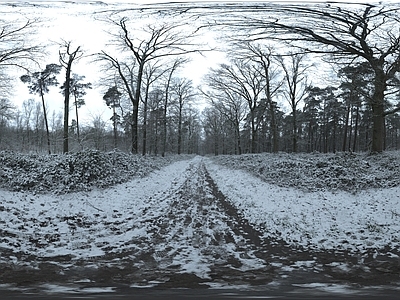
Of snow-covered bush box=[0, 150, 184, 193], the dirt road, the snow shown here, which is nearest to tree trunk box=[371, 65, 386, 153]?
the snow

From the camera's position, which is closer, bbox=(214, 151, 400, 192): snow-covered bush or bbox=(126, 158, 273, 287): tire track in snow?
bbox=(126, 158, 273, 287): tire track in snow

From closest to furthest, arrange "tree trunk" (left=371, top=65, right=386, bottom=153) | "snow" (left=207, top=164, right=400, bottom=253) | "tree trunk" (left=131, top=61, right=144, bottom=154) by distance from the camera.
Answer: "snow" (left=207, top=164, right=400, bottom=253)
"tree trunk" (left=371, top=65, right=386, bottom=153)
"tree trunk" (left=131, top=61, right=144, bottom=154)

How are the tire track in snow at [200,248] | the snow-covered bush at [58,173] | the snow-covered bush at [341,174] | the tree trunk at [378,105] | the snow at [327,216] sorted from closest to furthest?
the tire track in snow at [200,248]
the snow at [327,216]
the snow-covered bush at [58,173]
the snow-covered bush at [341,174]
the tree trunk at [378,105]

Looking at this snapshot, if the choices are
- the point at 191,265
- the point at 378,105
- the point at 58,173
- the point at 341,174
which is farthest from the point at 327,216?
the point at 378,105

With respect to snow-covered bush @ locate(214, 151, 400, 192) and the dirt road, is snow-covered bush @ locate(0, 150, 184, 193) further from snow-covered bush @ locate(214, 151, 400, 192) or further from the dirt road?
snow-covered bush @ locate(214, 151, 400, 192)

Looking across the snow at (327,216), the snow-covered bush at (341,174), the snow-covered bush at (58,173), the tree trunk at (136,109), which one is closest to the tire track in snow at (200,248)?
the snow at (327,216)

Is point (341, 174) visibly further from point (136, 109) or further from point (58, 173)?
point (136, 109)

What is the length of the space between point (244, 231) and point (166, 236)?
1767mm

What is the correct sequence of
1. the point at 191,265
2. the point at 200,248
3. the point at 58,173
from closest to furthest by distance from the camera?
the point at 191,265 → the point at 200,248 → the point at 58,173

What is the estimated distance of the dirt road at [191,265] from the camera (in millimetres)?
3775

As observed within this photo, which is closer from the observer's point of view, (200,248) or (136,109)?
(200,248)

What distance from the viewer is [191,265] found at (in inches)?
174

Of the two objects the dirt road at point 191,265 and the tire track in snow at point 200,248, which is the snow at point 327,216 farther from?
the tire track in snow at point 200,248

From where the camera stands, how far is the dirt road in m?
3.78
